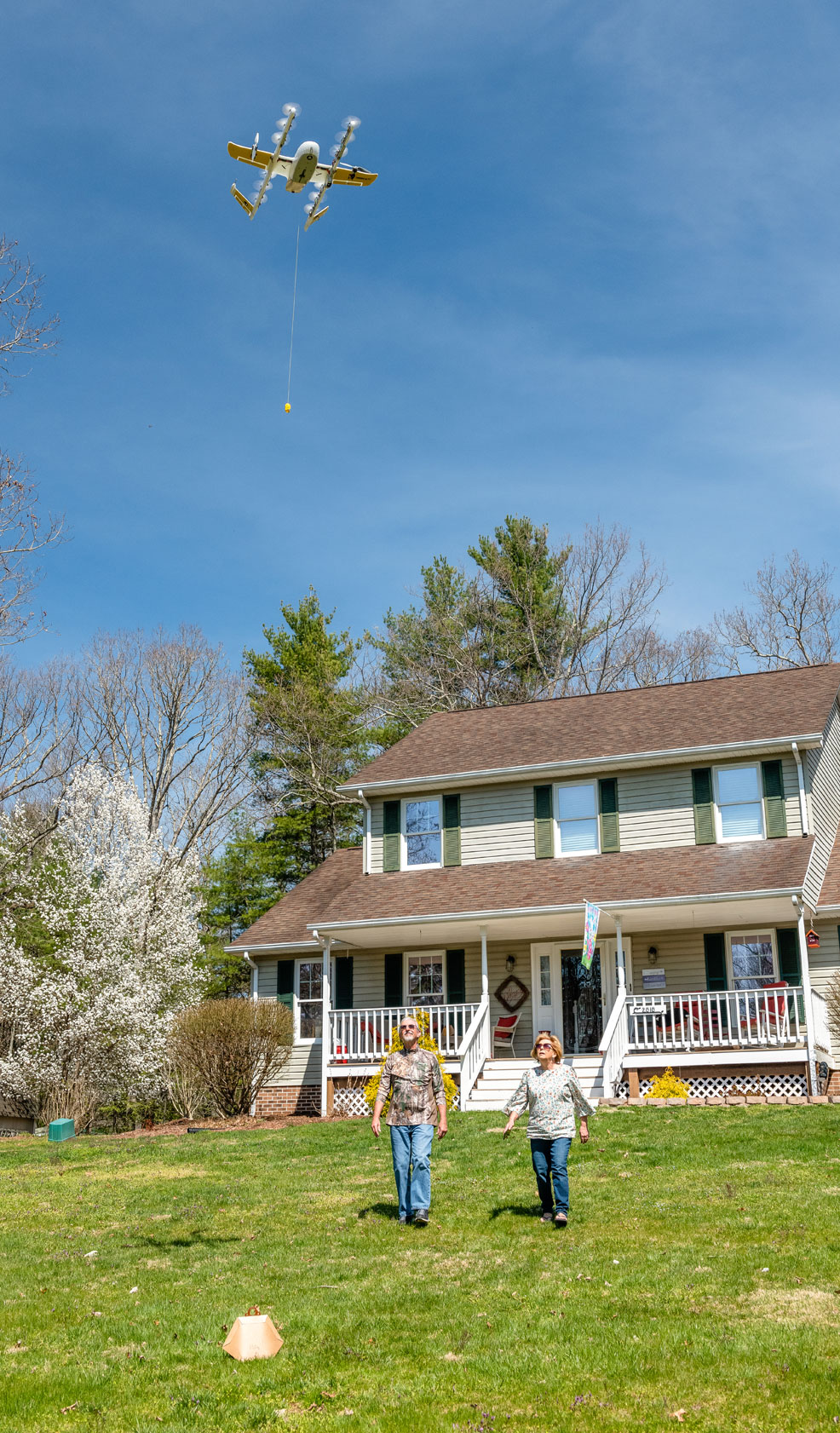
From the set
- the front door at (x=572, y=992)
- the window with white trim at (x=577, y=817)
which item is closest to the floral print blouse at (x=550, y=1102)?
the front door at (x=572, y=992)

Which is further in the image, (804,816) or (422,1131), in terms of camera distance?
(804,816)

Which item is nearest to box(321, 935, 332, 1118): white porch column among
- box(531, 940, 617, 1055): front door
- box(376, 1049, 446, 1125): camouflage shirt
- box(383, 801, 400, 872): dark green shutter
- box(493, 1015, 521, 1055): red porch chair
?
box(383, 801, 400, 872): dark green shutter

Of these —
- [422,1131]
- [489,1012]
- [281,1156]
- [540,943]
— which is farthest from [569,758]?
[422,1131]

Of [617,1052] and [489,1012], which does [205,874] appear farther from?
[617,1052]

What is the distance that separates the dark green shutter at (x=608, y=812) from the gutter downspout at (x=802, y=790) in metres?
2.99

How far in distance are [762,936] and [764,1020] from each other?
219 cm

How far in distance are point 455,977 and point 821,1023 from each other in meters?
6.07

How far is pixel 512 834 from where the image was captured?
22.2 metres

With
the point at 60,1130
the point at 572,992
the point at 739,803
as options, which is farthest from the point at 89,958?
the point at 739,803

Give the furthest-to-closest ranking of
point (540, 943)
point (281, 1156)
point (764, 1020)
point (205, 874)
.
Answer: point (205, 874) < point (540, 943) < point (764, 1020) < point (281, 1156)

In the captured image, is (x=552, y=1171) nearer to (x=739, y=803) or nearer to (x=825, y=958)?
(x=825, y=958)

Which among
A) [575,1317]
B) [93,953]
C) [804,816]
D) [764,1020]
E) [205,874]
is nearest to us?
[575,1317]

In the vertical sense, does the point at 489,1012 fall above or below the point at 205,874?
below

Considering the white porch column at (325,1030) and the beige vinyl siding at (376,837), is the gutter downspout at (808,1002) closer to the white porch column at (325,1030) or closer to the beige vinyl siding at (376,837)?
the white porch column at (325,1030)
